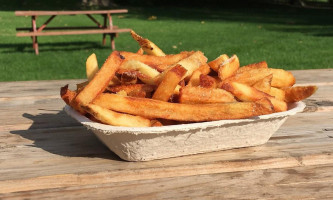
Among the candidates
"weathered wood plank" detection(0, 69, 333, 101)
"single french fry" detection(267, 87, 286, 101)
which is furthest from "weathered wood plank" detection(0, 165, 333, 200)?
"weathered wood plank" detection(0, 69, 333, 101)

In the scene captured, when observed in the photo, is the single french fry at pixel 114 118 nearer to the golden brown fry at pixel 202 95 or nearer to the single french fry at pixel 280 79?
the golden brown fry at pixel 202 95

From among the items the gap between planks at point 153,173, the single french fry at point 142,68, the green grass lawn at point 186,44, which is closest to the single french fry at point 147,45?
the single french fry at point 142,68

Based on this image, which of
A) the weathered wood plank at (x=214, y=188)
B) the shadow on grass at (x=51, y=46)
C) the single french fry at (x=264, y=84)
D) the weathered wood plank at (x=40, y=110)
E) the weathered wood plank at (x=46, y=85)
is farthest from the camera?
the shadow on grass at (x=51, y=46)

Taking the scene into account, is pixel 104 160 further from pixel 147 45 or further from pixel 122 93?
pixel 147 45

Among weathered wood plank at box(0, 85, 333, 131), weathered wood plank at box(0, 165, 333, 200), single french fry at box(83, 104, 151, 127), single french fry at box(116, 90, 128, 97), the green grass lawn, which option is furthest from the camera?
the green grass lawn

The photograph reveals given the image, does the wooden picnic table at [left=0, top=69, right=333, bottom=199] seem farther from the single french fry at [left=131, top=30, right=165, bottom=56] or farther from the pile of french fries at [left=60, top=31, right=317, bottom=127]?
the single french fry at [left=131, top=30, right=165, bottom=56]

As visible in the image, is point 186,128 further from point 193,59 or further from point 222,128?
point 193,59
